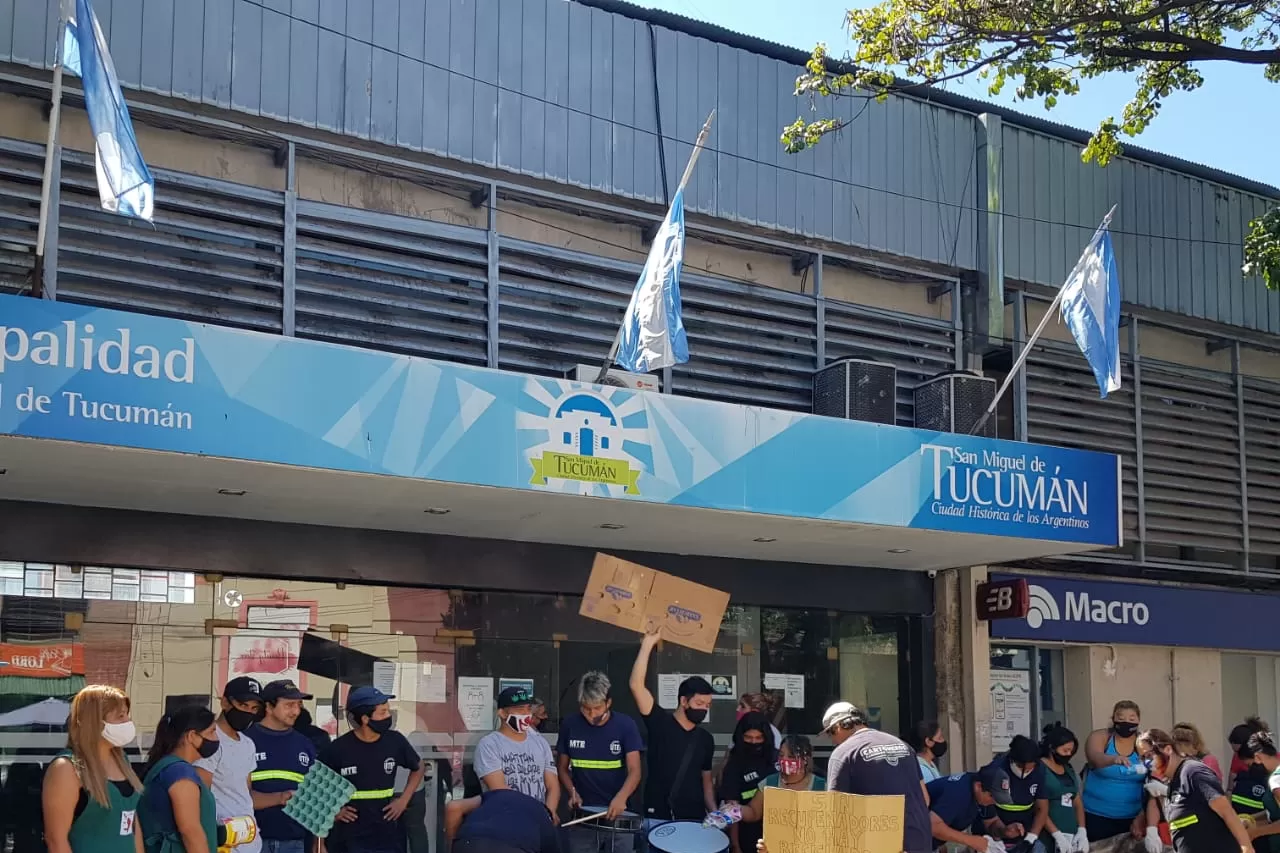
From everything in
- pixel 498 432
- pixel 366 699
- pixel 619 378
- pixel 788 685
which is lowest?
pixel 788 685

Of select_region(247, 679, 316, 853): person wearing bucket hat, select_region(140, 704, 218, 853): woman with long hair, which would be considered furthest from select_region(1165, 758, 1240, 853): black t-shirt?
select_region(140, 704, 218, 853): woman with long hair

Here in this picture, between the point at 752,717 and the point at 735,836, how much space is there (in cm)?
86

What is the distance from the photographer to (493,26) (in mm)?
12664

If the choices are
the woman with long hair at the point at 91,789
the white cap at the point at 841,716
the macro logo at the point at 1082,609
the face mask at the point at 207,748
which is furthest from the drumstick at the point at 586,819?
the macro logo at the point at 1082,609

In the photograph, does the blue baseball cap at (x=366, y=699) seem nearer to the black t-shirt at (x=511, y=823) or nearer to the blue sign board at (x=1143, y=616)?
the black t-shirt at (x=511, y=823)

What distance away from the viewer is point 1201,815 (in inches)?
396

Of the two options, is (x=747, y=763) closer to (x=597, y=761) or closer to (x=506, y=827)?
(x=597, y=761)

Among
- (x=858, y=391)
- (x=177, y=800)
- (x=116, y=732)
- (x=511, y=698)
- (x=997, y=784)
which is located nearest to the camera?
(x=116, y=732)

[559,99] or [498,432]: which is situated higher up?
[559,99]

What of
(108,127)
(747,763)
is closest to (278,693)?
(747,763)

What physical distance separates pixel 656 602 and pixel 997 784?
3.08m

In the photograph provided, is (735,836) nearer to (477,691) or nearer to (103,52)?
(477,691)

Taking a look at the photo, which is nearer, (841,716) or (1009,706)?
(841,716)

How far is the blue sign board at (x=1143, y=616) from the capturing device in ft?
48.6
